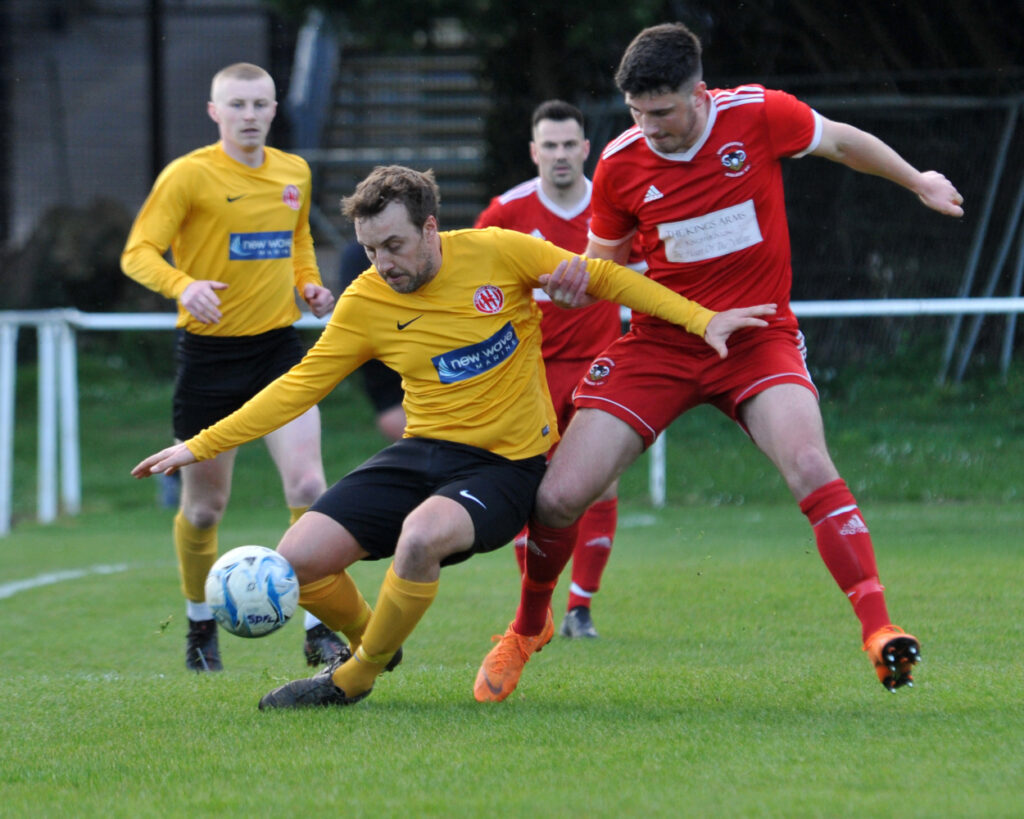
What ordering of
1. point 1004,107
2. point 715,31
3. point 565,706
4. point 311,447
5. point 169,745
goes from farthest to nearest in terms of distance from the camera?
point 715,31, point 1004,107, point 311,447, point 565,706, point 169,745

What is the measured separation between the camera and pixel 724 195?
493 centimetres

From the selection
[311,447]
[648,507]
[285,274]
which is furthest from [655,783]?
[648,507]

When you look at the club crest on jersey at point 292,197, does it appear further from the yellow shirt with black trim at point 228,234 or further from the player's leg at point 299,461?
the player's leg at point 299,461

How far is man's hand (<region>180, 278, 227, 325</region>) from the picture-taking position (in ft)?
18.0

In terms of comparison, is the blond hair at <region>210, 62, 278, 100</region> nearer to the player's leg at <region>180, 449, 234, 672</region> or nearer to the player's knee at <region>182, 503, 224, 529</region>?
the player's leg at <region>180, 449, 234, 672</region>

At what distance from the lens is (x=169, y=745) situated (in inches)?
166

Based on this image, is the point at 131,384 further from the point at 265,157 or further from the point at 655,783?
the point at 655,783

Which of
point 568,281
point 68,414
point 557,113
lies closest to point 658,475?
point 68,414

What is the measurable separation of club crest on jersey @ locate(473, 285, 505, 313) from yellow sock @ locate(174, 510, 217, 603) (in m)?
2.02

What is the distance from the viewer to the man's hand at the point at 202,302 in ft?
18.0

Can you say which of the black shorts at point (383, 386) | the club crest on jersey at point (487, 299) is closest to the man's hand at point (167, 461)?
the club crest on jersey at point (487, 299)

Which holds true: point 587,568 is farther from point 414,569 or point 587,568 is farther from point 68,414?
point 68,414

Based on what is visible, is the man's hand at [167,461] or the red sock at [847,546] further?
the man's hand at [167,461]

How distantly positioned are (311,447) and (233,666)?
1015 mm
